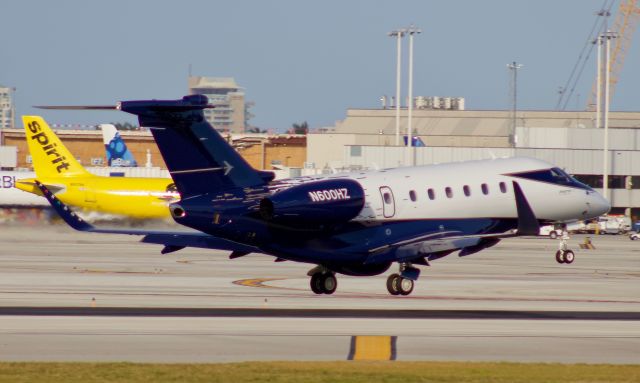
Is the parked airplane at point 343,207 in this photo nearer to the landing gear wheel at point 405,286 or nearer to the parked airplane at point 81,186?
the landing gear wheel at point 405,286

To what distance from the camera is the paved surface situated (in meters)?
24.2

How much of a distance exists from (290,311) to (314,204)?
453 cm

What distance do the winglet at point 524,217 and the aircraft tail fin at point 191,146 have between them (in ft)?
28.6

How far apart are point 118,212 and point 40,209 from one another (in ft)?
34.9

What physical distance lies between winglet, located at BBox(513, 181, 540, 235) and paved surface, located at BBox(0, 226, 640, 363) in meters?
2.11

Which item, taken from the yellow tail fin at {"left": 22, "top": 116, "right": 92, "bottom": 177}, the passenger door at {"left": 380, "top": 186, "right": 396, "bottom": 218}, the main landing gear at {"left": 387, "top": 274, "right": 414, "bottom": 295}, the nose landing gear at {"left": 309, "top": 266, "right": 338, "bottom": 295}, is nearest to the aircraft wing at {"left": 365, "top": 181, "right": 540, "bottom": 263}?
the main landing gear at {"left": 387, "top": 274, "right": 414, "bottom": 295}

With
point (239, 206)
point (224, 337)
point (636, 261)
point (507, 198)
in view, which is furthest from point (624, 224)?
Result: point (224, 337)

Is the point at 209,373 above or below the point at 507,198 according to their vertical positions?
below

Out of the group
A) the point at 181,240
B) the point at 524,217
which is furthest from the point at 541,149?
the point at 181,240

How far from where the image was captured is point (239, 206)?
35.0 metres

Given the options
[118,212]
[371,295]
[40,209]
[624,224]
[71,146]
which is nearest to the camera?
[371,295]

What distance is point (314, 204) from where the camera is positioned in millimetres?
35219

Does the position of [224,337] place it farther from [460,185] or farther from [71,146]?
[71,146]

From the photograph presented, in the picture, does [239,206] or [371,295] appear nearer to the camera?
[239,206]
